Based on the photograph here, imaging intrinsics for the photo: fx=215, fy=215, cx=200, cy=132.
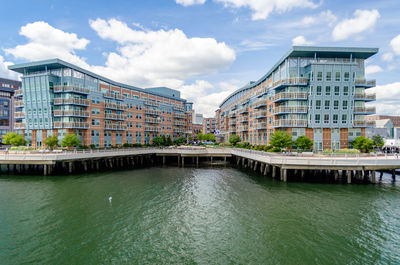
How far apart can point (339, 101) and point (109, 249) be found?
48436mm

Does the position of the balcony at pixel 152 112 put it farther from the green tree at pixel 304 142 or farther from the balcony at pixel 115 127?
the green tree at pixel 304 142

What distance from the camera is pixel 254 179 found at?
33844 mm

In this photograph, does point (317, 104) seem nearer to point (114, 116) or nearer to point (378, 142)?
point (378, 142)

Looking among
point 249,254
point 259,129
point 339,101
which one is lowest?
point 249,254

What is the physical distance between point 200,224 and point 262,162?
903 inches

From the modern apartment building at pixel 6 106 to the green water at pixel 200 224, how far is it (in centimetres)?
7536

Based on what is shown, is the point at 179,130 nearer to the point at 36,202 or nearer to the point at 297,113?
the point at 297,113

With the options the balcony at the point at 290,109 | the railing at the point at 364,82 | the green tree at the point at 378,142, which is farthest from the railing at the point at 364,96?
the green tree at the point at 378,142

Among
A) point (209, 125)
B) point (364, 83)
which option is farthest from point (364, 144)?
point (209, 125)

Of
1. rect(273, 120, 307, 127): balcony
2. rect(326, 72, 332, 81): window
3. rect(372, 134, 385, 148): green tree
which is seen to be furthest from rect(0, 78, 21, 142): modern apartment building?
rect(372, 134, 385, 148): green tree

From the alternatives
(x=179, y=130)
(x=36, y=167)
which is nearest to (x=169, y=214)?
(x=36, y=167)

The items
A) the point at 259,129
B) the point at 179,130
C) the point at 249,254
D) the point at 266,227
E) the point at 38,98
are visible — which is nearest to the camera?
the point at 249,254

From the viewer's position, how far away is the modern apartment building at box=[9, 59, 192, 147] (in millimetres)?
48562

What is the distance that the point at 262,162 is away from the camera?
1470 inches
